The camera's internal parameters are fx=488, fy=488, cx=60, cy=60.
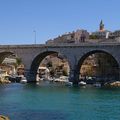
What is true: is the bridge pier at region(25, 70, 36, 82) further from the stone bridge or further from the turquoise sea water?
the turquoise sea water

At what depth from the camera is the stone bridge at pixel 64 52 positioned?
98.6m

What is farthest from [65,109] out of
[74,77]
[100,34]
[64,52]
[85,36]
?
[100,34]

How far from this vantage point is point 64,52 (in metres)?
104

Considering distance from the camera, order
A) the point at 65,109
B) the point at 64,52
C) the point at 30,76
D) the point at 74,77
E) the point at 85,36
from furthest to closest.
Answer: the point at 85,36 → the point at 30,76 → the point at 64,52 → the point at 74,77 → the point at 65,109

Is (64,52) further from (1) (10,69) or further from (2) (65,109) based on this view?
(2) (65,109)

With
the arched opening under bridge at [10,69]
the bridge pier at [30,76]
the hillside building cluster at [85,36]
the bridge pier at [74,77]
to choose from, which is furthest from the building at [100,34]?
the bridge pier at [74,77]

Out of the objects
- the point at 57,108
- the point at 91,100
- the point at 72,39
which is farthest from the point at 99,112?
the point at 72,39

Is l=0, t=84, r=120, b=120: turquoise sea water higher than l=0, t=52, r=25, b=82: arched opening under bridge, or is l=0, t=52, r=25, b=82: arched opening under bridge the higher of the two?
l=0, t=52, r=25, b=82: arched opening under bridge

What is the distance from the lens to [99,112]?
49.6m

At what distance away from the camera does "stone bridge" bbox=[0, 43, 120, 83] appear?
98.6 meters

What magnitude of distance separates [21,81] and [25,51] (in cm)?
697

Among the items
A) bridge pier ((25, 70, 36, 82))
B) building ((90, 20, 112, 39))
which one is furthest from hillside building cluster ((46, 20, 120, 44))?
bridge pier ((25, 70, 36, 82))

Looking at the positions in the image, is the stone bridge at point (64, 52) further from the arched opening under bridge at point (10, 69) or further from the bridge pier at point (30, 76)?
the arched opening under bridge at point (10, 69)

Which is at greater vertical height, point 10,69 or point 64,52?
point 64,52
